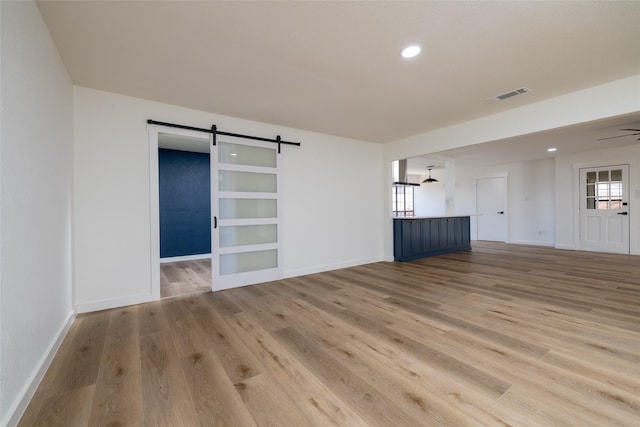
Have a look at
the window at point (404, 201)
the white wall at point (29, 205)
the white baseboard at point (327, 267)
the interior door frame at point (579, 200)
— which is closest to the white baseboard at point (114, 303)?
the white wall at point (29, 205)

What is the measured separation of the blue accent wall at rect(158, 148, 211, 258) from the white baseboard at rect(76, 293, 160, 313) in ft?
9.81

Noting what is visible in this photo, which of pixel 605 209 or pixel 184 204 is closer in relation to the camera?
pixel 184 204

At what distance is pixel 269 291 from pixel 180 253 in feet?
11.4

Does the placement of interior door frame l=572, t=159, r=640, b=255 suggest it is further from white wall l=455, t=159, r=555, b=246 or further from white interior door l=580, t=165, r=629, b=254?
white wall l=455, t=159, r=555, b=246

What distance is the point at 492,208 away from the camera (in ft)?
28.5

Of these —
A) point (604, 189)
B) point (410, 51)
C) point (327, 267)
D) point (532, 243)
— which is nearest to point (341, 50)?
point (410, 51)

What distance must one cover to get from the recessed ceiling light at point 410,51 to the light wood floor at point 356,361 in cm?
244

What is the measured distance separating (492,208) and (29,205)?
395 inches

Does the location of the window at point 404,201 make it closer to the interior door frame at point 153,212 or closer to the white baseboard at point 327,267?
the white baseboard at point 327,267

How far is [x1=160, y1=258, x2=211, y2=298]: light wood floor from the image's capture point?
3.85 m

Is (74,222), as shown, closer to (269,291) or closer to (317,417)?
(269,291)

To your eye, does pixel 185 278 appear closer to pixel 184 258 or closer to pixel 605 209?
pixel 184 258

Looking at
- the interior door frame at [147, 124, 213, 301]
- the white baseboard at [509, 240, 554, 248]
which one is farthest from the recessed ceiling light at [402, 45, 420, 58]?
the white baseboard at [509, 240, 554, 248]

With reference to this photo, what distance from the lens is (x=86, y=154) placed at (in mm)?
3020
